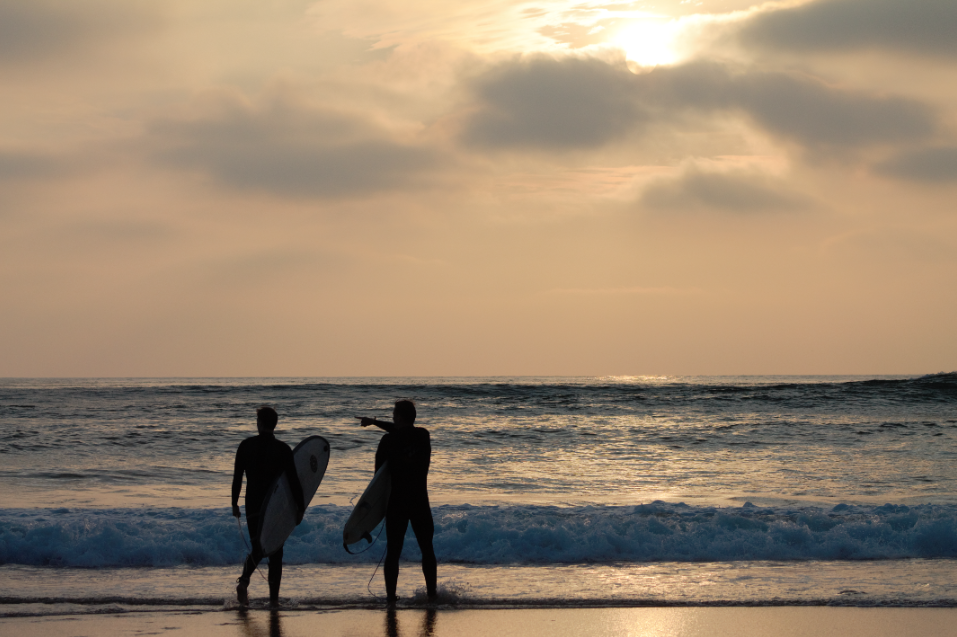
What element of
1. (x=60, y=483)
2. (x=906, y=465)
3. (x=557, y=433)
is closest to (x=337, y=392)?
(x=557, y=433)

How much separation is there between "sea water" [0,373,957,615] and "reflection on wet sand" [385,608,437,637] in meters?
0.46

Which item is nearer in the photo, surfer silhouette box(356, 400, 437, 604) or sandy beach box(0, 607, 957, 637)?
sandy beach box(0, 607, 957, 637)

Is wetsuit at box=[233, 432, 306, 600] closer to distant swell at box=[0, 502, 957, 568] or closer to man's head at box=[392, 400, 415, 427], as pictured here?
man's head at box=[392, 400, 415, 427]

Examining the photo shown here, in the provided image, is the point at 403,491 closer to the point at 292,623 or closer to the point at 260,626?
the point at 292,623

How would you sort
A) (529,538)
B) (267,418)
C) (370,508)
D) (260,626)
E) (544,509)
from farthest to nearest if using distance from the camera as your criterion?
(544,509) → (529,538) → (370,508) → (267,418) → (260,626)

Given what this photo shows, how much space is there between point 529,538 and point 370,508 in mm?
3164

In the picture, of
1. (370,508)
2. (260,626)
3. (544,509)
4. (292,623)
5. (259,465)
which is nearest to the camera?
(260,626)

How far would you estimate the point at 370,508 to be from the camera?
7.16m

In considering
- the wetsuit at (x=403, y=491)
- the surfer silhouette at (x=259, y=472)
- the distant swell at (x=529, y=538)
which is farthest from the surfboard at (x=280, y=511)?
the distant swell at (x=529, y=538)

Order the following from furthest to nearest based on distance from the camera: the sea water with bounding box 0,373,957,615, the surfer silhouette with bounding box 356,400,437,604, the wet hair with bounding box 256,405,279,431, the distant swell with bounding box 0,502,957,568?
the distant swell with bounding box 0,502,957,568, the sea water with bounding box 0,373,957,615, the surfer silhouette with bounding box 356,400,437,604, the wet hair with bounding box 256,405,279,431

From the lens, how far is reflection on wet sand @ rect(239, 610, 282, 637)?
19.7 feet

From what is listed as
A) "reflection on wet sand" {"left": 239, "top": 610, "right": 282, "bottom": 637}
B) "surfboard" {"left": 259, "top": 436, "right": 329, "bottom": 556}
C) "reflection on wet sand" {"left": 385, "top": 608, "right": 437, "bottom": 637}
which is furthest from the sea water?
"surfboard" {"left": 259, "top": 436, "right": 329, "bottom": 556}

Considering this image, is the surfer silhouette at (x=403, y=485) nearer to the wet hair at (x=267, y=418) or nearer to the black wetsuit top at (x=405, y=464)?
the black wetsuit top at (x=405, y=464)

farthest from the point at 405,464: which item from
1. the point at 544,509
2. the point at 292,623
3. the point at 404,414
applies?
the point at 544,509
